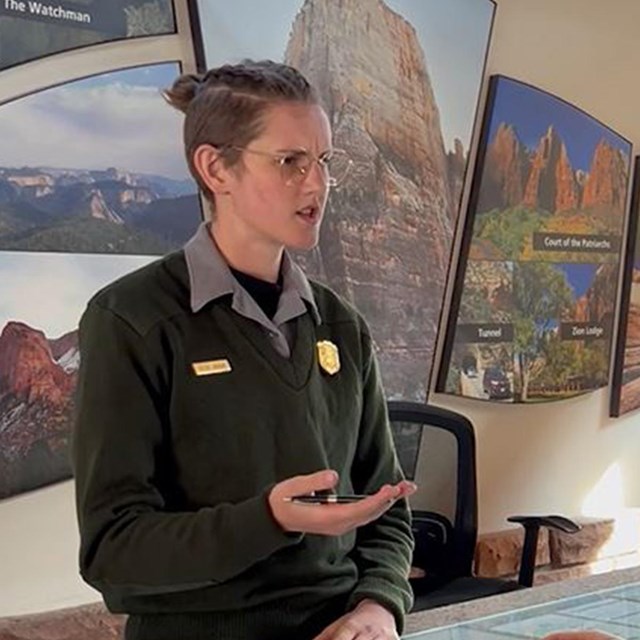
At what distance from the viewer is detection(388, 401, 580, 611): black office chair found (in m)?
2.89

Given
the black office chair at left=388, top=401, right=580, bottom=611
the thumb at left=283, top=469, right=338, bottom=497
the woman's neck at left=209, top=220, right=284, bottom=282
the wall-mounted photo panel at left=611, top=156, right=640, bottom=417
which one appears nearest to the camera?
the thumb at left=283, top=469, right=338, bottom=497

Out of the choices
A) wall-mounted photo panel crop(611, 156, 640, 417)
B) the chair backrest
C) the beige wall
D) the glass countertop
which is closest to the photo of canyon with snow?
the chair backrest

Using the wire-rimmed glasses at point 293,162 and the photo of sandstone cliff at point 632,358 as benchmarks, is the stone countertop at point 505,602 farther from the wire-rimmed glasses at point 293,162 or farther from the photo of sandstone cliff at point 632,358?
the photo of sandstone cliff at point 632,358

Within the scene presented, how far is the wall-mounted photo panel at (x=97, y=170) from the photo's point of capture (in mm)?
2289

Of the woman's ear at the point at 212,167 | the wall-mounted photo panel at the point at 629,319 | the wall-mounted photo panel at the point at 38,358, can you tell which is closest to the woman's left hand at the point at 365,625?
the woman's ear at the point at 212,167

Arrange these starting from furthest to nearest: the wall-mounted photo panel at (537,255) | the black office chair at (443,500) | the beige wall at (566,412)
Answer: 1. the beige wall at (566,412)
2. the wall-mounted photo panel at (537,255)
3. the black office chair at (443,500)

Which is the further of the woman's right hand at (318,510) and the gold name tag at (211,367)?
the gold name tag at (211,367)

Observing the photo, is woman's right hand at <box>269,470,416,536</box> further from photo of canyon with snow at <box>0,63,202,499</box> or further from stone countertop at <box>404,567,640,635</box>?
photo of canyon with snow at <box>0,63,202,499</box>

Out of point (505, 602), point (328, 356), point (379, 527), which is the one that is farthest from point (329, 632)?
point (505, 602)

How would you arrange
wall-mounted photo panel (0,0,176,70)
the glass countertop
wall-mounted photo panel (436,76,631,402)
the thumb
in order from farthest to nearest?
wall-mounted photo panel (436,76,631,402) < wall-mounted photo panel (0,0,176,70) < the glass countertop < the thumb

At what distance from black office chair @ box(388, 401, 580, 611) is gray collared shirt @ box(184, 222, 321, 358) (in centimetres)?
162

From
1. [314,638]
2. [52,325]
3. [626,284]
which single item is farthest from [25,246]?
[626,284]

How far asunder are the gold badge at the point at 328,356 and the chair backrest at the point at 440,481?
1.57 meters

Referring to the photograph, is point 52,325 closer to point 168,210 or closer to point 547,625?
point 168,210
